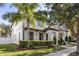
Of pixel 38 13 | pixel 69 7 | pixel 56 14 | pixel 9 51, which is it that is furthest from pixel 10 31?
pixel 69 7

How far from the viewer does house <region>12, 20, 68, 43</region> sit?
292 cm

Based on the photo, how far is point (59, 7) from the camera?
2945mm

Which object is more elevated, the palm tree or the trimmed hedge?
the palm tree

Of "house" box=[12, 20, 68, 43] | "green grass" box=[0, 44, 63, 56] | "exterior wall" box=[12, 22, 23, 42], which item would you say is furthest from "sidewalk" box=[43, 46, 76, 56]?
"exterior wall" box=[12, 22, 23, 42]

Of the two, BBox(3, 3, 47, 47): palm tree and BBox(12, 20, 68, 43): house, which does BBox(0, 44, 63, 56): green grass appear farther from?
BBox(3, 3, 47, 47): palm tree

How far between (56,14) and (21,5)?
1.69 feet

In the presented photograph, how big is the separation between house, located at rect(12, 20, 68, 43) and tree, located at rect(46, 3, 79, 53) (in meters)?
0.11

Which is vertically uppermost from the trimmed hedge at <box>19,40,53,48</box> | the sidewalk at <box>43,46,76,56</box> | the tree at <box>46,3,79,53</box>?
the tree at <box>46,3,79,53</box>

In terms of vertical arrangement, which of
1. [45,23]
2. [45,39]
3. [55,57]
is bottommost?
[55,57]

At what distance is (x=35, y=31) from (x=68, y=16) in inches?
20.5

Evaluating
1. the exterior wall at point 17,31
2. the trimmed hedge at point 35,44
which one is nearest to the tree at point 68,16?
the trimmed hedge at point 35,44

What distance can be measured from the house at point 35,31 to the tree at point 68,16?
11 cm

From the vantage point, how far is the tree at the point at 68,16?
9.68ft

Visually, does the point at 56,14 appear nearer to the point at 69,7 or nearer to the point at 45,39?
the point at 69,7
